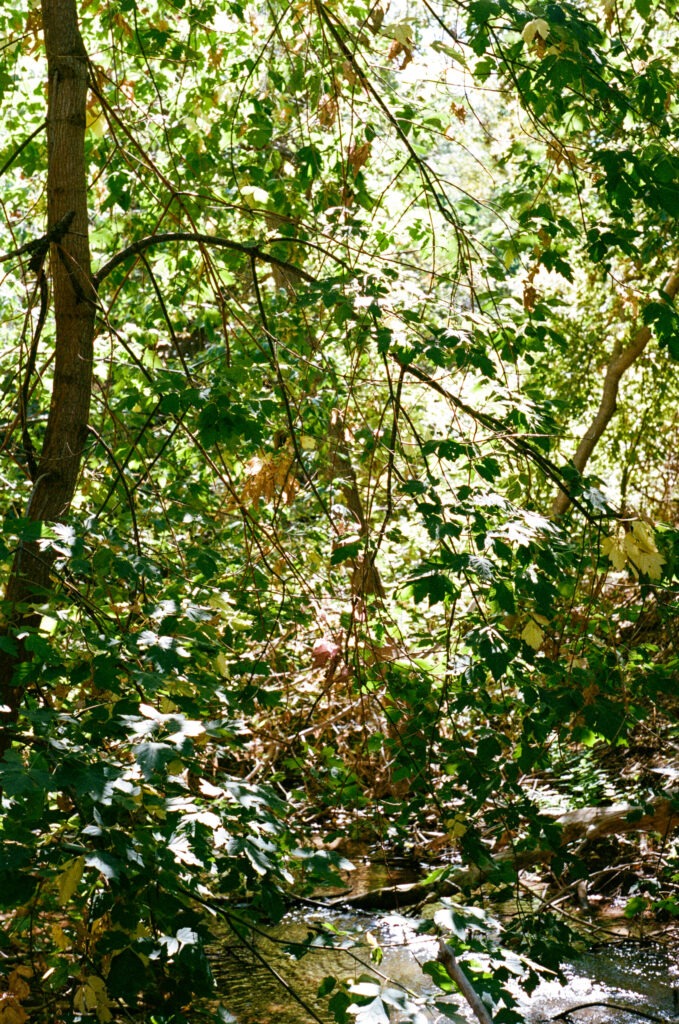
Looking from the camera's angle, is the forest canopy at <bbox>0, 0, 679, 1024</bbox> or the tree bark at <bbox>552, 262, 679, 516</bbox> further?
the tree bark at <bbox>552, 262, 679, 516</bbox>

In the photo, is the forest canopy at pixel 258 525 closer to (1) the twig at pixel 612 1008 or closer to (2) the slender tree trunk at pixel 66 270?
(2) the slender tree trunk at pixel 66 270

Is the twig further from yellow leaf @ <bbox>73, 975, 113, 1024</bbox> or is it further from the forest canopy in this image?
yellow leaf @ <bbox>73, 975, 113, 1024</bbox>

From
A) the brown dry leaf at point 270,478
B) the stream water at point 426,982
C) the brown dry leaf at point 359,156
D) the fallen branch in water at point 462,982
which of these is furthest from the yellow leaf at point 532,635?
the brown dry leaf at point 359,156

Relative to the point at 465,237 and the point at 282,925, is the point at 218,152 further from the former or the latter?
the point at 282,925

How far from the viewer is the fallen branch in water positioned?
2.25 meters

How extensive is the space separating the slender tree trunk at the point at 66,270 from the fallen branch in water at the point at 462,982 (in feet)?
4.80

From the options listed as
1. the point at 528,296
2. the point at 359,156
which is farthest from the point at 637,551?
the point at 359,156

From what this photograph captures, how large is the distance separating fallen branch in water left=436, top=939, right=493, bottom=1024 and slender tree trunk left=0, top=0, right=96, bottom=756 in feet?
4.80

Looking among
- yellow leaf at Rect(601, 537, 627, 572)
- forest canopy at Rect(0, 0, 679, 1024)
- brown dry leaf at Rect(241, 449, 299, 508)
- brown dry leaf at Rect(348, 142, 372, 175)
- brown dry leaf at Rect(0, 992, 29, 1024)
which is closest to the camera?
forest canopy at Rect(0, 0, 679, 1024)

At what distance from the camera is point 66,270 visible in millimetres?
3064

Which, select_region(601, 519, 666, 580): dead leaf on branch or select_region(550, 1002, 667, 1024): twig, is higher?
select_region(601, 519, 666, 580): dead leaf on branch

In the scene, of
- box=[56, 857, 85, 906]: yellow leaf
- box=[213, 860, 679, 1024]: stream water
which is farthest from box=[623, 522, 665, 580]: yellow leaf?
box=[213, 860, 679, 1024]: stream water

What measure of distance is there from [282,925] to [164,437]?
2914 millimetres

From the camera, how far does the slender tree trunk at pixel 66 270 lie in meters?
3.02
